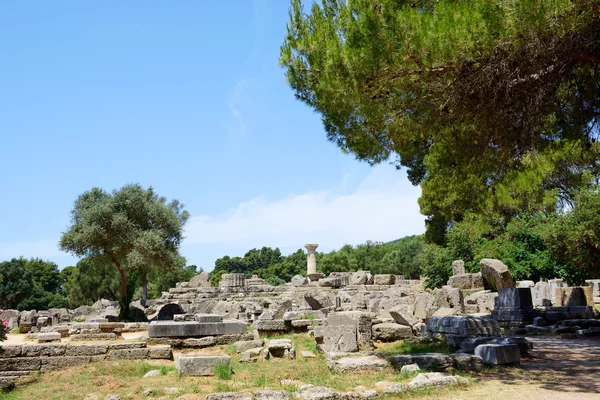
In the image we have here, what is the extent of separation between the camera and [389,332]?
12.9m

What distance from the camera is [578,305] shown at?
16.2 m

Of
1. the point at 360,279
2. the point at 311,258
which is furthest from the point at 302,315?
the point at 311,258

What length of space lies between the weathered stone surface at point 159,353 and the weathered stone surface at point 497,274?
13.8 meters

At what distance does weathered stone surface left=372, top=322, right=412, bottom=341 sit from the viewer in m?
12.8

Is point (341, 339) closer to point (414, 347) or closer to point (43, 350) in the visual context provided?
point (414, 347)

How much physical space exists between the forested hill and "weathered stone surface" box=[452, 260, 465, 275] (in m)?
30.4

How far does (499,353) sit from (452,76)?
4678 millimetres

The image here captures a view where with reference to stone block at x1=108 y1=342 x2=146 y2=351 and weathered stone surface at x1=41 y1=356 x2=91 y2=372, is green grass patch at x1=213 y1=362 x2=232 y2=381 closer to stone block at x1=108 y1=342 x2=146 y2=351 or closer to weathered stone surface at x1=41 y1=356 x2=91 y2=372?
stone block at x1=108 y1=342 x2=146 y2=351

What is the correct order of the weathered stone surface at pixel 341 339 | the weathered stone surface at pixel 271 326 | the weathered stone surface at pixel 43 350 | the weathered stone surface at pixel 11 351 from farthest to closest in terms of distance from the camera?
1. the weathered stone surface at pixel 271 326
2. the weathered stone surface at pixel 341 339
3. the weathered stone surface at pixel 43 350
4. the weathered stone surface at pixel 11 351

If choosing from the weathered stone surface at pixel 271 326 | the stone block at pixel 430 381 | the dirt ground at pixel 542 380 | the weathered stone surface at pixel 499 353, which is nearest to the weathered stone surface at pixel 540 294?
the dirt ground at pixel 542 380

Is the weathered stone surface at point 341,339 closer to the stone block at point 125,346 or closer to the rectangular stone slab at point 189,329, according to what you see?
the rectangular stone slab at point 189,329

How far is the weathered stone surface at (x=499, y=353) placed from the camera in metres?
8.48

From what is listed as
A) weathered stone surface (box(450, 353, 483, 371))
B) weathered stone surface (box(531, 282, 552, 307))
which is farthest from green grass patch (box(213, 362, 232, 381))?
weathered stone surface (box(531, 282, 552, 307))

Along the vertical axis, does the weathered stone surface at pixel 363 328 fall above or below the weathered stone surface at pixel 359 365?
above
